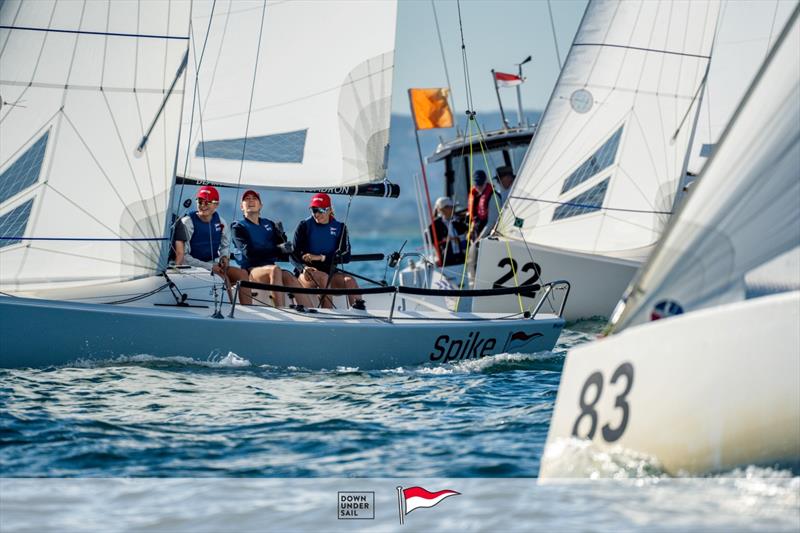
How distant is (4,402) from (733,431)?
415 centimetres

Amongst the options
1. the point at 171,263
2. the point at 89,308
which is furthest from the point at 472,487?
the point at 171,263

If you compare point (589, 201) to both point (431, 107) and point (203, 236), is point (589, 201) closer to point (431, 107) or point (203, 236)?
point (431, 107)

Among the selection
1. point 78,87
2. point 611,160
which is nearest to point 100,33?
point 78,87

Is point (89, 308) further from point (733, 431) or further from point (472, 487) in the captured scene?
point (733, 431)

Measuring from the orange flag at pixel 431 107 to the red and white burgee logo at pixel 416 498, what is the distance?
836cm

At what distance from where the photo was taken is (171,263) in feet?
29.9

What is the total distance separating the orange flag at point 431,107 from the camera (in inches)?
503

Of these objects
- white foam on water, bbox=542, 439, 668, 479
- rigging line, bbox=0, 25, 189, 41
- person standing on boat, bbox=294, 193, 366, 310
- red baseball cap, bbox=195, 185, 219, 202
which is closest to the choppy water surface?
white foam on water, bbox=542, 439, 668, 479

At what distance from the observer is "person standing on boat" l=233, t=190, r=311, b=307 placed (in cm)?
880

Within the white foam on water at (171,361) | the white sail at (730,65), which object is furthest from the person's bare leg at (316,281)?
the white sail at (730,65)

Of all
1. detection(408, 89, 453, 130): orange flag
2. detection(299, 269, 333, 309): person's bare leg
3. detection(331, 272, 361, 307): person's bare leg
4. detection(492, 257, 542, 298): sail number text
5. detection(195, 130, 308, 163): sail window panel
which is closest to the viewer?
detection(299, 269, 333, 309): person's bare leg

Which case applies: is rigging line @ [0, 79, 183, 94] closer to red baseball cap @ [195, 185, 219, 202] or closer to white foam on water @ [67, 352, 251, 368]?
red baseball cap @ [195, 185, 219, 202]

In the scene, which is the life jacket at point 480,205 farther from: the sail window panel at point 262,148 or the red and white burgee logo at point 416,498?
the red and white burgee logo at point 416,498

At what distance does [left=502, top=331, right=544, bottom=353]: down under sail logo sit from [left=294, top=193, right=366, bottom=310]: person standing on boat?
1.17 metres
